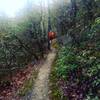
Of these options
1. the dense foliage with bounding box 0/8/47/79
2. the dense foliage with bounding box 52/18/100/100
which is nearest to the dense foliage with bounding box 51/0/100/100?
the dense foliage with bounding box 52/18/100/100

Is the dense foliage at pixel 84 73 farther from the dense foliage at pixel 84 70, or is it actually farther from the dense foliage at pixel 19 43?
the dense foliage at pixel 19 43

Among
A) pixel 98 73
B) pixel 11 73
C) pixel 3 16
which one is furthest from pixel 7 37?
pixel 98 73

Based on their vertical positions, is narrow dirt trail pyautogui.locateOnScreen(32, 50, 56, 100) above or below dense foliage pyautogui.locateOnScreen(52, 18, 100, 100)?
below

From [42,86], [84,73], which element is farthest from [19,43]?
[84,73]

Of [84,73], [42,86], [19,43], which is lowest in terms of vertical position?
[42,86]

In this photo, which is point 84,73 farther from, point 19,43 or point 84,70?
point 19,43

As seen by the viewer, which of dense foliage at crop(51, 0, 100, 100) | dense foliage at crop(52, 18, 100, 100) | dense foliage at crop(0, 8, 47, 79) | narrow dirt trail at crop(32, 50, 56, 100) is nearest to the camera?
dense foliage at crop(52, 18, 100, 100)

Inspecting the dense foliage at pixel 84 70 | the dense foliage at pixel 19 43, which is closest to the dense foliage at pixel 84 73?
the dense foliage at pixel 84 70

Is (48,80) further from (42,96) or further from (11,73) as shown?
(11,73)

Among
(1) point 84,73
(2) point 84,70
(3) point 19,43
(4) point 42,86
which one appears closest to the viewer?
(1) point 84,73

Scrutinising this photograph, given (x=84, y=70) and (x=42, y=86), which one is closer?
(x=84, y=70)

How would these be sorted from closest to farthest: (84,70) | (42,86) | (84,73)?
(84,73)
(84,70)
(42,86)

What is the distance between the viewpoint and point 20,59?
77.8 ft

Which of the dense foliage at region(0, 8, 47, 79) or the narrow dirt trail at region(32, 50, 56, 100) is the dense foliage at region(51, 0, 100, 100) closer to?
the narrow dirt trail at region(32, 50, 56, 100)
